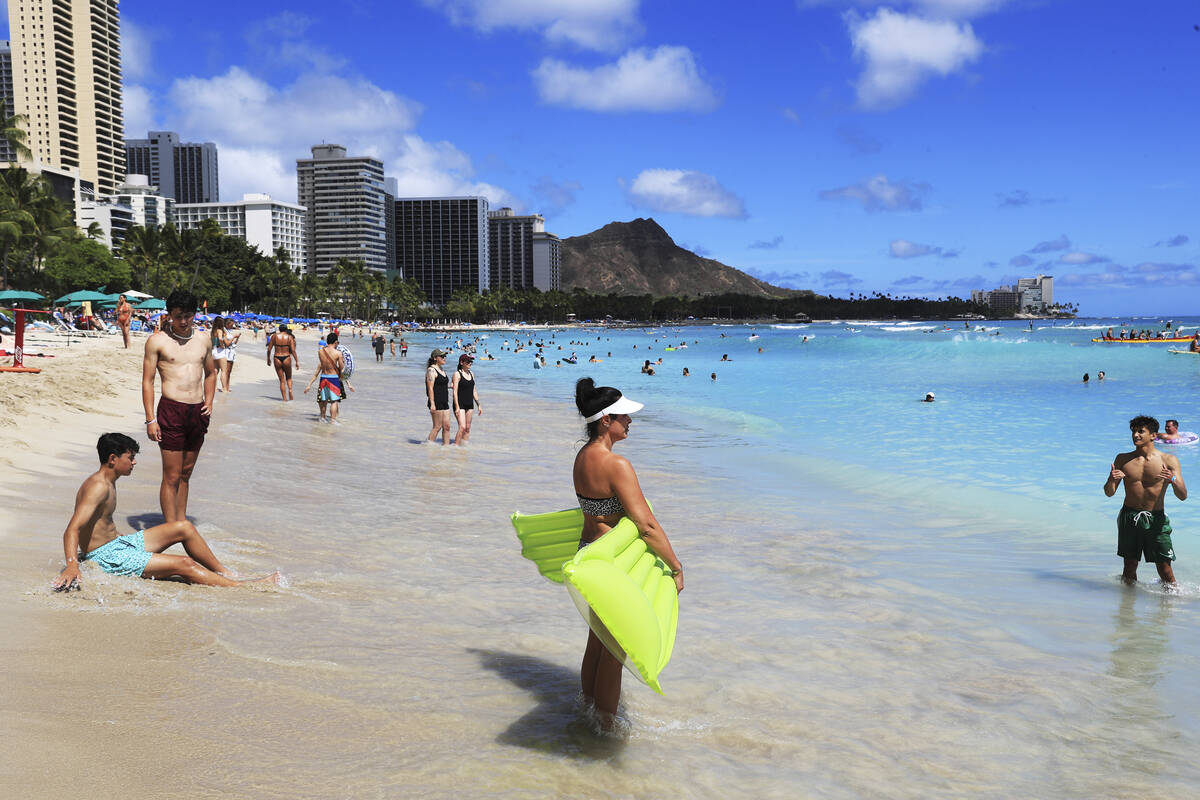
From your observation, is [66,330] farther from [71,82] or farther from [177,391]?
[71,82]

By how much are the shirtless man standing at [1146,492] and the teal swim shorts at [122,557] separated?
688cm

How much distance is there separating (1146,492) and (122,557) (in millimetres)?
7398

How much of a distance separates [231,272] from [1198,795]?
345 feet

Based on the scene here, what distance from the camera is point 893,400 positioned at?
29.1 m

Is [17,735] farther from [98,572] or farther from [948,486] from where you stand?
[948,486]

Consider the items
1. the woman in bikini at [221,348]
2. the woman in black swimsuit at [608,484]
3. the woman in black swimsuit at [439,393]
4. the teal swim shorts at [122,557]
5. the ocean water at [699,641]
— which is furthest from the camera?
the woman in bikini at [221,348]

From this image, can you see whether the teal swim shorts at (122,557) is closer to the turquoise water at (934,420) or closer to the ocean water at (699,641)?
the ocean water at (699,641)

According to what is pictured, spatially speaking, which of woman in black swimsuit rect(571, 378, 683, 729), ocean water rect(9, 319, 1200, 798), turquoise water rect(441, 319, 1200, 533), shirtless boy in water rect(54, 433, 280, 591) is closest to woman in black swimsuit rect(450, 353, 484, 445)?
ocean water rect(9, 319, 1200, 798)

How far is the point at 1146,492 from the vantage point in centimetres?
677

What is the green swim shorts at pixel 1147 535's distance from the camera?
6816mm

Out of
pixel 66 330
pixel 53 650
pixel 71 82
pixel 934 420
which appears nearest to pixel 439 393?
pixel 53 650

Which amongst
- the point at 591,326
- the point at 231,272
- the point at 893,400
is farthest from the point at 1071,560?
the point at 591,326

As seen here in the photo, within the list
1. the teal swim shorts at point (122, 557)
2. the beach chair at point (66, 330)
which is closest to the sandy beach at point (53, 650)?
the teal swim shorts at point (122, 557)

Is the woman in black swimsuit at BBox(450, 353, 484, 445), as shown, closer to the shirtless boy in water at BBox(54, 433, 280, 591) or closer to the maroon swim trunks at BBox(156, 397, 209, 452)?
the maroon swim trunks at BBox(156, 397, 209, 452)
